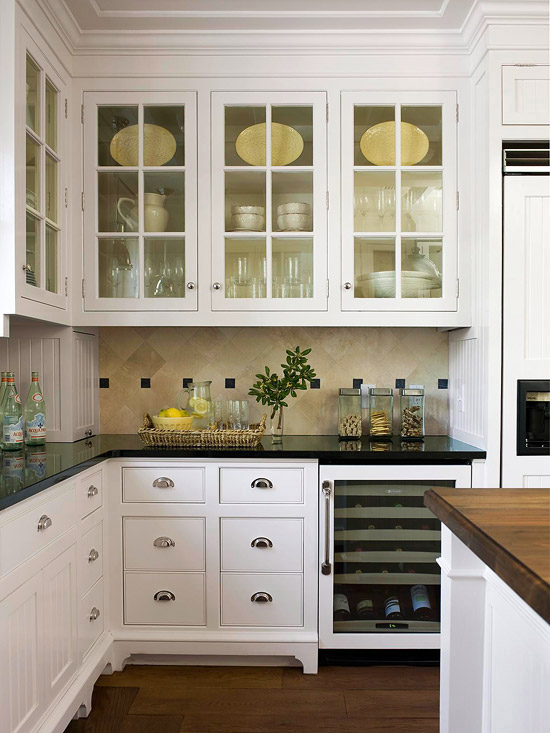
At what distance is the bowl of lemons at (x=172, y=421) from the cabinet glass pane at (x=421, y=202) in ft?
4.15

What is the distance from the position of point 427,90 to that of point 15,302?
1.91 metres

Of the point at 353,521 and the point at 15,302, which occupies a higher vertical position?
the point at 15,302

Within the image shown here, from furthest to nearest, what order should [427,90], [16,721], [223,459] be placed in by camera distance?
1. [427,90]
2. [223,459]
3. [16,721]

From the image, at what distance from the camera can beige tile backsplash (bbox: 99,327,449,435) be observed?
2.99m

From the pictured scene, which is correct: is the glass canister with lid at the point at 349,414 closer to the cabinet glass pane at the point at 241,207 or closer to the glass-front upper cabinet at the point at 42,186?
the cabinet glass pane at the point at 241,207

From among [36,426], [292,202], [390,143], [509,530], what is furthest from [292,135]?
[509,530]

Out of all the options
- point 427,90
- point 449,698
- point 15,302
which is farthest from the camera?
point 427,90

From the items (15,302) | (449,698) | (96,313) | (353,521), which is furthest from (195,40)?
(449,698)

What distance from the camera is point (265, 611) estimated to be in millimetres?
2471

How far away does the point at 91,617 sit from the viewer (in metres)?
2.25

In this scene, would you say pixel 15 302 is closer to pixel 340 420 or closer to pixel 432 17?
pixel 340 420

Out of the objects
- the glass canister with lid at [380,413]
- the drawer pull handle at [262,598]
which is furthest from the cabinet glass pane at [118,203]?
the drawer pull handle at [262,598]

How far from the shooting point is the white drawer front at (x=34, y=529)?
156cm

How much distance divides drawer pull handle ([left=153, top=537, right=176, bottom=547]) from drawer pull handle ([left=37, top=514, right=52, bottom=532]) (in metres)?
0.70
